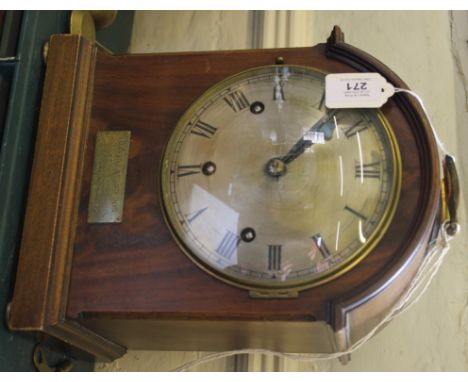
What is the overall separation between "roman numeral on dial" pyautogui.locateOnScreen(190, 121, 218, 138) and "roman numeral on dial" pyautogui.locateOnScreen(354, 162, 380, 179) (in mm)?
191

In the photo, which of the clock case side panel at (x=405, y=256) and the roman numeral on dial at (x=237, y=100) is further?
the roman numeral on dial at (x=237, y=100)

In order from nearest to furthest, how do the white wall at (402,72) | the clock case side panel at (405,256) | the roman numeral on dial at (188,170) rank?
1. the clock case side panel at (405,256)
2. the roman numeral on dial at (188,170)
3. the white wall at (402,72)

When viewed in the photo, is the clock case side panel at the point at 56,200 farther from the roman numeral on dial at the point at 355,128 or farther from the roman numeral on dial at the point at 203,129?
the roman numeral on dial at the point at 355,128

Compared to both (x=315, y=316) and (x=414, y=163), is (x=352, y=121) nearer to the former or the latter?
(x=414, y=163)

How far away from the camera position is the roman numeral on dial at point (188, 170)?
0.78 m

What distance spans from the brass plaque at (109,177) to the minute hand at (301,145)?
213 millimetres

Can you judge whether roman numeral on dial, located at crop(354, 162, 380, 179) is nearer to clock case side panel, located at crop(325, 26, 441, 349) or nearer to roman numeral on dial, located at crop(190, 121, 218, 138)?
clock case side panel, located at crop(325, 26, 441, 349)

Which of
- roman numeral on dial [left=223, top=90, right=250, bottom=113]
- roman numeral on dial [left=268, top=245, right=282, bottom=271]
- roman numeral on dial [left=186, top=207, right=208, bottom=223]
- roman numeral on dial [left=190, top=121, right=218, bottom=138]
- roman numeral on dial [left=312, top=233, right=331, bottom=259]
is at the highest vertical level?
roman numeral on dial [left=223, top=90, right=250, bottom=113]

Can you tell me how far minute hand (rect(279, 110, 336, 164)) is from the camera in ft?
2.51

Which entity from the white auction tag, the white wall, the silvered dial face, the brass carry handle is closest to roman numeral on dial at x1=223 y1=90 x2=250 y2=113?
the silvered dial face

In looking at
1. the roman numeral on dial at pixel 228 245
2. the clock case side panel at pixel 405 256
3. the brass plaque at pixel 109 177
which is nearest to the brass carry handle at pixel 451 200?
the clock case side panel at pixel 405 256

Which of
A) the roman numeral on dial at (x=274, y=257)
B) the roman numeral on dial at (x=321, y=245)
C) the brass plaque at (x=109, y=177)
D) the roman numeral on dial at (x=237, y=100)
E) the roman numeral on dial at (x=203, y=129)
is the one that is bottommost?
the roman numeral on dial at (x=274, y=257)

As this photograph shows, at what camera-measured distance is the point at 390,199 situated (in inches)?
28.5

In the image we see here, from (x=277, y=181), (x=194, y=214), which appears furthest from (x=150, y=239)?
(x=277, y=181)
